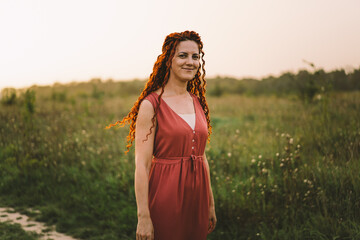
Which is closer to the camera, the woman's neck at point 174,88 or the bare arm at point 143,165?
the bare arm at point 143,165

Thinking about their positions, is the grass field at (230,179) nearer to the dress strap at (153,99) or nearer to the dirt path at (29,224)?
the dirt path at (29,224)

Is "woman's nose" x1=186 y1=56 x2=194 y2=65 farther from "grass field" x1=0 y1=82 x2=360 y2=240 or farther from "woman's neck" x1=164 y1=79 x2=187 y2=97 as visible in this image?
"grass field" x1=0 y1=82 x2=360 y2=240

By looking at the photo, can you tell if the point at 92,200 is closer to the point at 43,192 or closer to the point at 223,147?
the point at 43,192

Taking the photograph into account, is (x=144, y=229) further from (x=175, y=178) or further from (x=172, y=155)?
(x=172, y=155)

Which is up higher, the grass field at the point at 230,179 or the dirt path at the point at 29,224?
the grass field at the point at 230,179

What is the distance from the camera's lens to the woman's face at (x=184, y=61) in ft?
7.52

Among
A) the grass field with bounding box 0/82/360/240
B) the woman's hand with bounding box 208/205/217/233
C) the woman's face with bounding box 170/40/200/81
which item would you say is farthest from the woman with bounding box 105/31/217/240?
the grass field with bounding box 0/82/360/240

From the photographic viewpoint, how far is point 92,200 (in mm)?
5492

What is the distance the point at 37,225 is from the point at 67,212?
1.67ft

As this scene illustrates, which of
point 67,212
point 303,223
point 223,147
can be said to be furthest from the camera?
point 223,147

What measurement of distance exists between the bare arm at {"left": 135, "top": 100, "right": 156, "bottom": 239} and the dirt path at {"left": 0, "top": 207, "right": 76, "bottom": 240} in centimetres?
300

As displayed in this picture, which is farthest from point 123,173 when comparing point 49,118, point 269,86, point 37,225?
point 269,86

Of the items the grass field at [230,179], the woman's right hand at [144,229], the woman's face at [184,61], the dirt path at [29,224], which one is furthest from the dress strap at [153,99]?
the dirt path at [29,224]

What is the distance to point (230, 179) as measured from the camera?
521 centimetres
